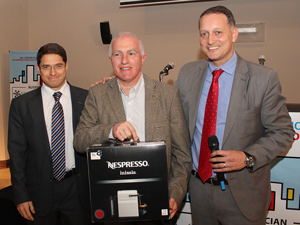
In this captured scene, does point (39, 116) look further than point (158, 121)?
Yes

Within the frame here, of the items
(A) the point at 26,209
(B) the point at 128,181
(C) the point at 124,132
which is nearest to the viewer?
(B) the point at 128,181

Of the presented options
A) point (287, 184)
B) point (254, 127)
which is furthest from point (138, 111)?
point (287, 184)

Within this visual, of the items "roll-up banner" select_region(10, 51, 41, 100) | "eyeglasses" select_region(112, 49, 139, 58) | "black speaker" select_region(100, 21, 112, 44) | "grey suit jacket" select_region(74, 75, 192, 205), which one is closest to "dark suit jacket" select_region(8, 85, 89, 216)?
"grey suit jacket" select_region(74, 75, 192, 205)

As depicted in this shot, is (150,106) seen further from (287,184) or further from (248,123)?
(287,184)

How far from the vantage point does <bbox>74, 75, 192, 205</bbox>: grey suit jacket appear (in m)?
1.59

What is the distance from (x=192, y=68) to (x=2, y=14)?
5315 millimetres

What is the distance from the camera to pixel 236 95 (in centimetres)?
162

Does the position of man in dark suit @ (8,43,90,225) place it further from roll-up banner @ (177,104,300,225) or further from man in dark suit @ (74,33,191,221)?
roll-up banner @ (177,104,300,225)

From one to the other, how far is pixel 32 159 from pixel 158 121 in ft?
3.44

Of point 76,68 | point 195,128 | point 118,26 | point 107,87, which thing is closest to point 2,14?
point 76,68

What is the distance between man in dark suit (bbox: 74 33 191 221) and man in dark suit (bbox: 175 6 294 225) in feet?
0.49

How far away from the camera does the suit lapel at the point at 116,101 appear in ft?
5.38

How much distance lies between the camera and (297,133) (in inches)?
83.3

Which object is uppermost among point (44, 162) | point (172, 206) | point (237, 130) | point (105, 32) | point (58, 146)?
point (105, 32)
